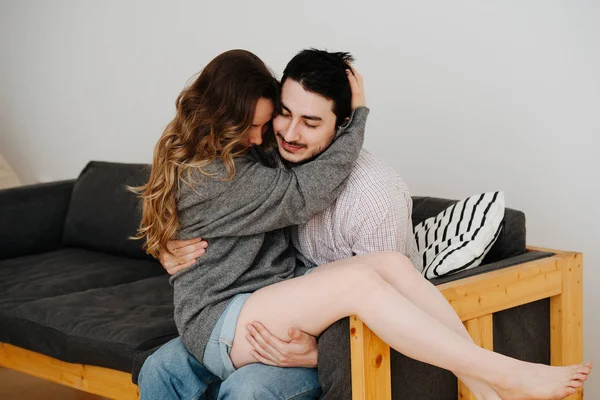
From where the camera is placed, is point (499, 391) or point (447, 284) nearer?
point (499, 391)

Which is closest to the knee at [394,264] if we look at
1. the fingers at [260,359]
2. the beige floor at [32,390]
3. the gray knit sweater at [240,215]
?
the gray knit sweater at [240,215]

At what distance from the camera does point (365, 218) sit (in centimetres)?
229

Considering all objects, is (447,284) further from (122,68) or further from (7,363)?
(122,68)

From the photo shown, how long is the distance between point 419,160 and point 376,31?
53 centimetres

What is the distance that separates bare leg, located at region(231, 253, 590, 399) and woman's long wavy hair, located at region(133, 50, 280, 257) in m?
0.39

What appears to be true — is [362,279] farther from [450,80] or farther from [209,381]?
[450,80]

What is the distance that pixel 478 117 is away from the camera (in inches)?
126

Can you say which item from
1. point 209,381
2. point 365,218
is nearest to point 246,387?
point 209,381

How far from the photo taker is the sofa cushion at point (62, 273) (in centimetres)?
321

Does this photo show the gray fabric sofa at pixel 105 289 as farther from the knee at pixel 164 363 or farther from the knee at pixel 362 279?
the knee at pixel 164 363

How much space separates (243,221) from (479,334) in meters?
0.69

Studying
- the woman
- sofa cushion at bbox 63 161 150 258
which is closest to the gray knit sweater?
the woman

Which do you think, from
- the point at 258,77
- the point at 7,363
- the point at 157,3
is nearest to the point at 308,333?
the point at 258,77

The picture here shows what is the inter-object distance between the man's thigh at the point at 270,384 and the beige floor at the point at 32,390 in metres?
1.65
